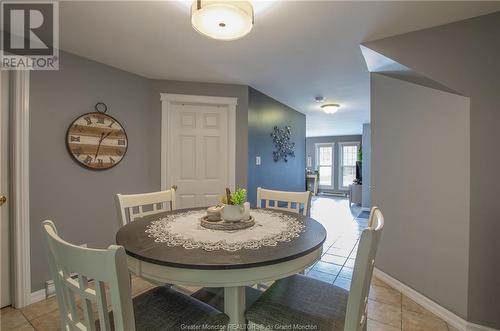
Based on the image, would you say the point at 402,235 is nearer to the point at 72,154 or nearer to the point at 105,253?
the point at 105,253

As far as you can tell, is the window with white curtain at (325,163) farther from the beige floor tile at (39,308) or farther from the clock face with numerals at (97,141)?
the beige floor tile at (39,308)

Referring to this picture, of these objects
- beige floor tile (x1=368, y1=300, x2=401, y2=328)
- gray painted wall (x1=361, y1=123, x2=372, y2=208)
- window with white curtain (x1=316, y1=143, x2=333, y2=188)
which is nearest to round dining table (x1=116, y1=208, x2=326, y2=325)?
beige floor tile (x1=368, y1=300, x2=401, y2=328)

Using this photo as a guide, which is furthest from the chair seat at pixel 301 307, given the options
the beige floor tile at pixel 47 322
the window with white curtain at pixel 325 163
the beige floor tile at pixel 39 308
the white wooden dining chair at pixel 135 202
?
the window with white curtain at pixel 325 163

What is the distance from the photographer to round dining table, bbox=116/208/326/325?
3.23 ft

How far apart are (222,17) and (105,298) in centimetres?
133

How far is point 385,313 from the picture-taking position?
6.40 ft

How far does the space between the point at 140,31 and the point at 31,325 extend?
230 centimetres

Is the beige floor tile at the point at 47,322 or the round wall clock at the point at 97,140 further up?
the round wall clock at the point at 97,140

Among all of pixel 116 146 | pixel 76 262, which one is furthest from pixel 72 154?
pixel 76 262

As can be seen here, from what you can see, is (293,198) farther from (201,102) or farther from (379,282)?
(201,102)

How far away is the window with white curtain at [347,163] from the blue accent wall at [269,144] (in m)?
4.42

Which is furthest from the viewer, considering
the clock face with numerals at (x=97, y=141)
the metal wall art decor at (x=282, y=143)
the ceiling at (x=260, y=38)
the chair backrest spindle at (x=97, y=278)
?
the metal wall art decor at (x=282, y=143)

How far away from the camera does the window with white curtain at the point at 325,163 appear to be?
9383 millimetres

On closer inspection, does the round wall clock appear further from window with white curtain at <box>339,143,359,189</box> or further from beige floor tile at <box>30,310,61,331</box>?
window with white curtain at <box>339,143,359,189</box>
